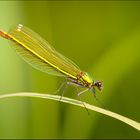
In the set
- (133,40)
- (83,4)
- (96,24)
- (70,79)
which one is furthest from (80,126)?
(83,4)

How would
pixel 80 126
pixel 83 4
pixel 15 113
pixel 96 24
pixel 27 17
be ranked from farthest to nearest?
pixel 83 4 < pixel 96 24 < pixel 27 17 < pixel 80 126 < pixel 15 113

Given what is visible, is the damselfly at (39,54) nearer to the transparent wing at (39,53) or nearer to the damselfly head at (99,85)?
the transparent wing at (39,53)

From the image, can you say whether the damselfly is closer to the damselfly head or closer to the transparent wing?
the transparent wing

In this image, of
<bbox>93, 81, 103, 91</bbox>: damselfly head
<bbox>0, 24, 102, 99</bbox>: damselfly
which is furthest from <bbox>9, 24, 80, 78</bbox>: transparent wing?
<bbox>93, 81, 103, 91</bbox>: damselfly head

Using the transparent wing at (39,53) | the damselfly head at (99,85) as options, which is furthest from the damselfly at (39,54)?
the damselfly head at (99,85)

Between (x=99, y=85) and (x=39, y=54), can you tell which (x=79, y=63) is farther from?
(x=39, y=54)

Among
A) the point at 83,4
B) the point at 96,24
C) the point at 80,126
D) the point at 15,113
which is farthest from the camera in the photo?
the point at 83,4

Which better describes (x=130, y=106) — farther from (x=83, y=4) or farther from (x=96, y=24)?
(x=83, y=4)
